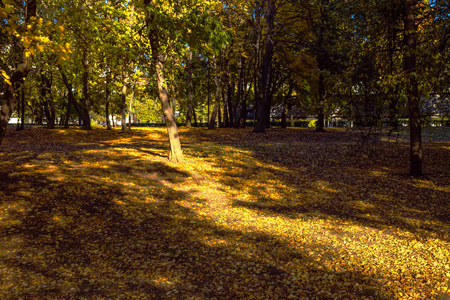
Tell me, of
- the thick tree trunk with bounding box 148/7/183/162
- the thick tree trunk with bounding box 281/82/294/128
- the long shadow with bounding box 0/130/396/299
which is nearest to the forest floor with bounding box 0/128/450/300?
the long shadow with bounding box 0/130/396/299

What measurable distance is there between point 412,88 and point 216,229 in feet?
28.3

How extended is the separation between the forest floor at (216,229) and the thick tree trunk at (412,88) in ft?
2.91

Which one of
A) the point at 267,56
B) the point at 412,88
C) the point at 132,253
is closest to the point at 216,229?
the point at 132,253

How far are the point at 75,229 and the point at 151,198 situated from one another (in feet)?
9.31

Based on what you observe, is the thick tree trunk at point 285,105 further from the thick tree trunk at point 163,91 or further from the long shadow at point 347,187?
the thick tree trunk at point 163,91

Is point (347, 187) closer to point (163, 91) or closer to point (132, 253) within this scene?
point (163, 91)

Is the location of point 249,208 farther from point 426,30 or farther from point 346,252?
point 426,30

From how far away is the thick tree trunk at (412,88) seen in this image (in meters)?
11.4

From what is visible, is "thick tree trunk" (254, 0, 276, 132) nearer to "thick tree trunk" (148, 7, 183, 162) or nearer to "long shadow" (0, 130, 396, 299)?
"thick tree trunk" (148, 7, 183, 162)

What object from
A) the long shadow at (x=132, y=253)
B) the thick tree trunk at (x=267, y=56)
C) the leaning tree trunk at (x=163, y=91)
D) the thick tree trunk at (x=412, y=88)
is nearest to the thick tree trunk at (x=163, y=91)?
the leaning tree trunk at (x=163, y=91)

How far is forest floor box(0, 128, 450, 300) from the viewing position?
19.0ft

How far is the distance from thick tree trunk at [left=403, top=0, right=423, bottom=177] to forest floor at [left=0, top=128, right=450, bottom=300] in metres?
0.89

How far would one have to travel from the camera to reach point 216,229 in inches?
332

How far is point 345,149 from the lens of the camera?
60.7 ft
